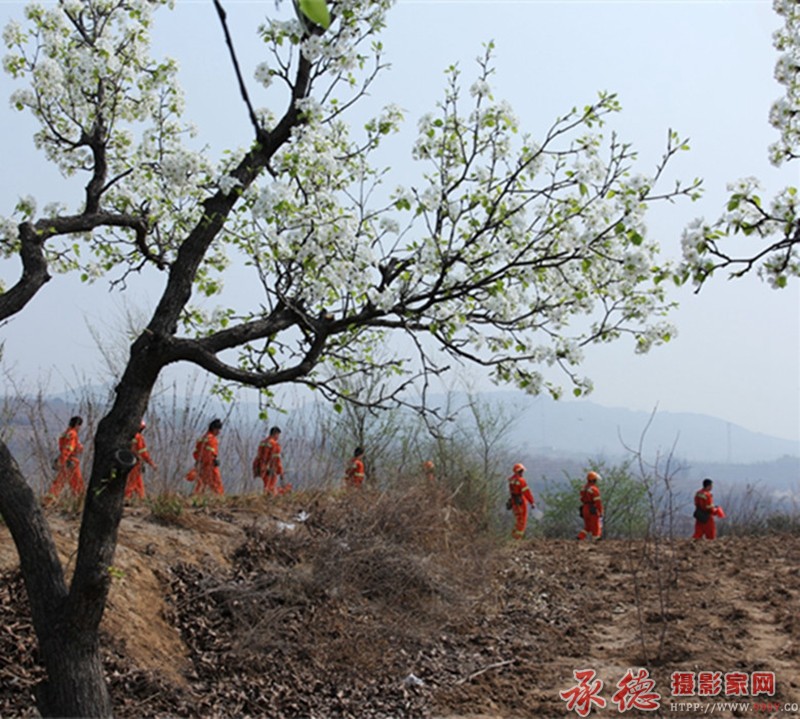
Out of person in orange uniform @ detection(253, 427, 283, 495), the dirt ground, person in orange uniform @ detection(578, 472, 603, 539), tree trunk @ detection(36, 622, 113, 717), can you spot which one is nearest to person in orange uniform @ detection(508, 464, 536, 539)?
person in orange uniform @ detection(578, 472, 603, 539)

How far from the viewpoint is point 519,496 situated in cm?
1712

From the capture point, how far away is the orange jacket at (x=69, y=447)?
10.2 meters

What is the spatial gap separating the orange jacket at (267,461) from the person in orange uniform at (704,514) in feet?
27.6

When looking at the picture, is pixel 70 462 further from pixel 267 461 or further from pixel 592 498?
pixel 592 498

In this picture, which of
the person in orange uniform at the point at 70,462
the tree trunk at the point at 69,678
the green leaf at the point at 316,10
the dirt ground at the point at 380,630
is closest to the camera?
the green leaf at the point at 316,10

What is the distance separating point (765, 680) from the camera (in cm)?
669

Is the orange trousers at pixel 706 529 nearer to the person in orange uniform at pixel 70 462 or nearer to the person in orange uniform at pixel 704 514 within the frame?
the person in orange uniform at pixel 704 514

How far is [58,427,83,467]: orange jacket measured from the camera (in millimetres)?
10234

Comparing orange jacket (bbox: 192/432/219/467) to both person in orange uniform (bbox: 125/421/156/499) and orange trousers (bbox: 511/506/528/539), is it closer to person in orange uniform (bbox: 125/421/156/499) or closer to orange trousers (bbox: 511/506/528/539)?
person in orange uniform (bbox: 125/421/156/499)

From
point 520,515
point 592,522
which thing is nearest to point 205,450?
point 520,515

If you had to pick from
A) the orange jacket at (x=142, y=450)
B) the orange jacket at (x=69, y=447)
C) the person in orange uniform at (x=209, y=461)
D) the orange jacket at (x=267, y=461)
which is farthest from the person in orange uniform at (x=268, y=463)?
the orange jacket at (x=69, y=447)

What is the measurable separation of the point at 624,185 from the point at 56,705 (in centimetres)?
449

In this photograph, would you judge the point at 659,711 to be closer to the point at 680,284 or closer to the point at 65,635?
the point at 680,284

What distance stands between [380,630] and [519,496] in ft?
32.2
